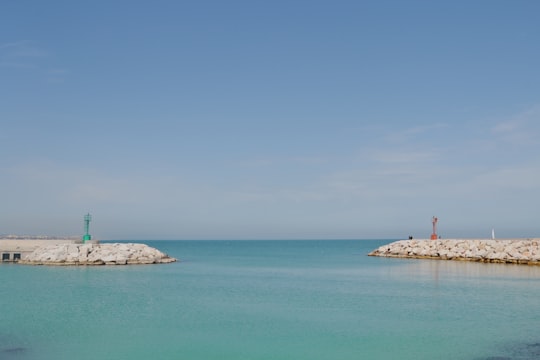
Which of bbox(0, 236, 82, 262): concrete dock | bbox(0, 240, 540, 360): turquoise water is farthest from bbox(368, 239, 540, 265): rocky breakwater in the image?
bbox(0, 236, 82, 262): concrete dock

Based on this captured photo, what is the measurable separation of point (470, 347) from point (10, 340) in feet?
53.8

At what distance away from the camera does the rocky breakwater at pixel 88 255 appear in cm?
5475

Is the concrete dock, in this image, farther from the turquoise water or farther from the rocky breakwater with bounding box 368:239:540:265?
the rocky breakwater with bounding box 368:239:540:265

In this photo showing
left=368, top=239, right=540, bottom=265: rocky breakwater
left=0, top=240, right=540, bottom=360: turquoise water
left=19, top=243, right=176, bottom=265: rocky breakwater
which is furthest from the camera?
left=368, top=239, right=540, bottom=265: rocky breakwater

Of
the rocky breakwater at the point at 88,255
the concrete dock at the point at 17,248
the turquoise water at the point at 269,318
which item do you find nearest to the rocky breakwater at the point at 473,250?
the turquoise water at the point at 269,318

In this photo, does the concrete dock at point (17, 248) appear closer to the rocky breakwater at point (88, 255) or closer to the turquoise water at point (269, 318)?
the rocky breakwater at point (88, 255)

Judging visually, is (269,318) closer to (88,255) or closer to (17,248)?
(88,255)

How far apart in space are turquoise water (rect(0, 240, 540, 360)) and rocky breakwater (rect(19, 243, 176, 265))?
13573mm

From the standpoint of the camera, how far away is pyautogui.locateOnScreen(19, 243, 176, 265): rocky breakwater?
54750 millimetres

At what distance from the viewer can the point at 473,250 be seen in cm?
6175

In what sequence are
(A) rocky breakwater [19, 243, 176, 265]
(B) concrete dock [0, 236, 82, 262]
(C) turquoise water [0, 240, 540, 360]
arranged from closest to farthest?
1. (C) turquoise water [0, 240, 540, 360]
2. (A) rocky breakwater [19, 243, 176, 265]
3. (B) concrete dock [0, 236, 82, 262]

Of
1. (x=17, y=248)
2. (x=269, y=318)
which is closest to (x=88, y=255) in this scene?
(x=17, y=248)

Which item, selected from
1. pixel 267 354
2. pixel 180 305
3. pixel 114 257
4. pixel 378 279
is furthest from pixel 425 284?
pixel 114 257

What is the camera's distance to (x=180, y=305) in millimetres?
27641
